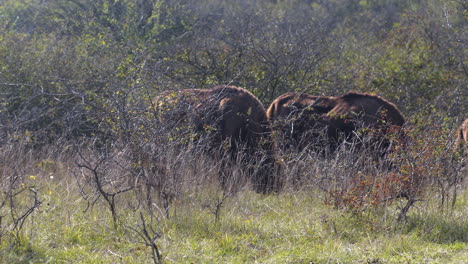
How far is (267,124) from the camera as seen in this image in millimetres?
9250

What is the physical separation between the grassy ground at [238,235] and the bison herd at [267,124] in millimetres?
1017

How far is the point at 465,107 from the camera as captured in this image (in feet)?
38.5

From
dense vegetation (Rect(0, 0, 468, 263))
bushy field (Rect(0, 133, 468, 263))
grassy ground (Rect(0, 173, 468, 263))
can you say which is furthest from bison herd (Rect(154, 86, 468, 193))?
grassy ground (Rect(0, 173, 468, 263))

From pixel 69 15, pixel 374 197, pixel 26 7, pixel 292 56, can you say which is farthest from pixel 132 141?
pixel 26 7

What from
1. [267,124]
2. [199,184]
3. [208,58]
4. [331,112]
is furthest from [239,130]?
[208,58]

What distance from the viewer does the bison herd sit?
7266mm

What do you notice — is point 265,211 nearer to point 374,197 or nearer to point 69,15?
point 374,197

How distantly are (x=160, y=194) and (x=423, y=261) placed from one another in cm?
267

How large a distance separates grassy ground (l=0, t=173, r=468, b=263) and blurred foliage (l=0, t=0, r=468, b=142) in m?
2.42

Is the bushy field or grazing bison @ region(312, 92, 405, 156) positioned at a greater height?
grazing bison @ region(312, 92, 405, 156)

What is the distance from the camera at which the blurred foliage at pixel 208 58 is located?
10523 mm

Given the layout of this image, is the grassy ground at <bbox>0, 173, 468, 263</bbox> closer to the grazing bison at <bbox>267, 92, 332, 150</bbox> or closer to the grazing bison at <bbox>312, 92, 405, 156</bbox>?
the grazing bison at <bbox>267, 92, 332, 150</bbox>

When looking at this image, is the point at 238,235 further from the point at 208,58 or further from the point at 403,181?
the point at 208,58

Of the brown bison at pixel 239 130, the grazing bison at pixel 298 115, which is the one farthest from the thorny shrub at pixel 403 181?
the grazing bison at pixel 298 115
